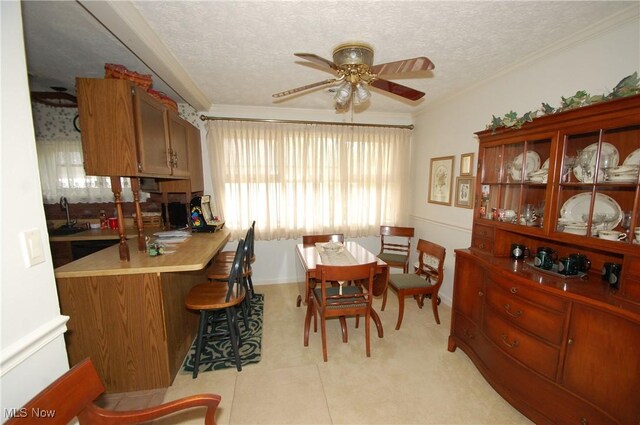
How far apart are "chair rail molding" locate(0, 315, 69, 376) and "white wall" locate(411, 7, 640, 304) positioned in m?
3.38

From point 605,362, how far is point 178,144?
12.2 feet

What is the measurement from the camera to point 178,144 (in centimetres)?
273

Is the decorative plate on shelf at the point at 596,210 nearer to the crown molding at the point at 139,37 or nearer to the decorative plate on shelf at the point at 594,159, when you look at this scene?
the decorative plate on shelf at the point at 594,159

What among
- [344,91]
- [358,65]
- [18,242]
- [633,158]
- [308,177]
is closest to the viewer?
[18,242]

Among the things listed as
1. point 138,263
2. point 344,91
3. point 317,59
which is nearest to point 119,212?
point 138,263

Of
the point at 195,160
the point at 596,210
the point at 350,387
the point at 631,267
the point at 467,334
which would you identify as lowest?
the point at 350,387

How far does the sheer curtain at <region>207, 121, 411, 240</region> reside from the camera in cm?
345

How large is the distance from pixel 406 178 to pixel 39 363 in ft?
13.1

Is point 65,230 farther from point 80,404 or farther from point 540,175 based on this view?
point 540,175

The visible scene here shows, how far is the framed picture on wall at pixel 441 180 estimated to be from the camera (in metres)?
3.16

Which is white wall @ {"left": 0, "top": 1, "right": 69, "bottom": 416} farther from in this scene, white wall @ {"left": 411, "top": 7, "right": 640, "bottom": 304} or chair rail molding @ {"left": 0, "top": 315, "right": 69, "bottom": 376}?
white wall @ {"left": 411, "top": 7, "right": 640, "bottom": 304}

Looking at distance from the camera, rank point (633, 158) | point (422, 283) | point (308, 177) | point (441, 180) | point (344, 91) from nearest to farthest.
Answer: point (633, 158) → point (344, 91) → point (422, 283) → point (441, 180) → point (308, 177)

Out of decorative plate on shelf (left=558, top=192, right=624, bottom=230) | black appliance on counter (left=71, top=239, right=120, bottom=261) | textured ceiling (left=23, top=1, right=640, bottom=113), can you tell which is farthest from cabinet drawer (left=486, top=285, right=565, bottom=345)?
black appliance on counter (left=71, top=239, right=120, bottom=261)

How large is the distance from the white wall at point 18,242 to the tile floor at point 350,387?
3.50 ft
